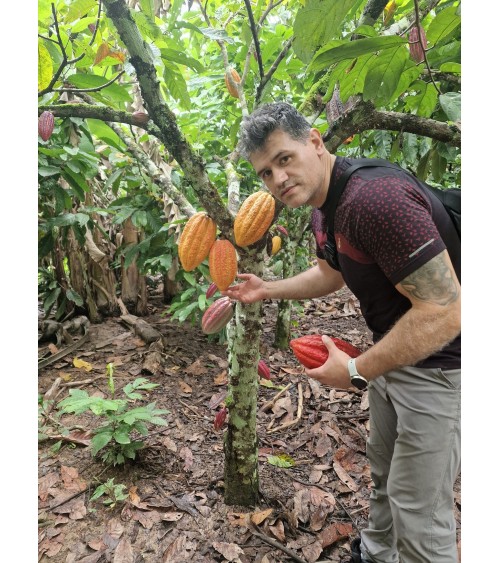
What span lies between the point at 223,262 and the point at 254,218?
176mm

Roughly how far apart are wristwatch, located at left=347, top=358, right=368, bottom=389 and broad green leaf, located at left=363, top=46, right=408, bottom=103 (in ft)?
2.23

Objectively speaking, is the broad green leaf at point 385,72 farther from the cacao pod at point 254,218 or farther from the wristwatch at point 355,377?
the wristwatch at point 355,377

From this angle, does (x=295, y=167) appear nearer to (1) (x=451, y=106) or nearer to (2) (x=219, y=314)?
(1) (x=451, y=106)

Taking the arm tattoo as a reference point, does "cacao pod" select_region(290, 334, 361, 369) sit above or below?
below

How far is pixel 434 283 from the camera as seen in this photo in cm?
91

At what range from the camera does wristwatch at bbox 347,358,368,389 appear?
3.44ft

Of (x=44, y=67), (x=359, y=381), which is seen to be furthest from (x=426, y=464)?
(x=44, y=67)

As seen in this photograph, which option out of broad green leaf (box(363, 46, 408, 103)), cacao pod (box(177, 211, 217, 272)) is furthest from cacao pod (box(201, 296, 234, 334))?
broad green leaf (box(363, 46, 408, 103))

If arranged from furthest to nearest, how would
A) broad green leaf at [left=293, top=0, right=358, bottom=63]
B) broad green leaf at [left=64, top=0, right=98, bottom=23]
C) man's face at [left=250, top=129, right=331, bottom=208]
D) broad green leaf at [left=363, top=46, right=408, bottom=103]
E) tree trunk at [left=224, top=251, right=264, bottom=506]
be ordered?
tree trunk at [left=224, top=251, right=264, bottom=506] → broad green leaf at [left=64, top=0, right=98, bottom=23] → man's face at [left=250, top=129, right=331, bottom=208] → broad green leaf at [left=363, top=46, right=408, bottom=103] → broad green leaf at [left=293, top=0, right=358, bottom=63]

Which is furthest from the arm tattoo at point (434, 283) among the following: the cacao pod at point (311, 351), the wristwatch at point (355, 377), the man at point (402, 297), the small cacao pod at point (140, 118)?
the small cacao pod at point (140, 118)

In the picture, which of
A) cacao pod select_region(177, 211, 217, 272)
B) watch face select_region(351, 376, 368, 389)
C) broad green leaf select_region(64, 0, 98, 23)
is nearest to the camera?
watch face select_region(351, 376, 368, 389)

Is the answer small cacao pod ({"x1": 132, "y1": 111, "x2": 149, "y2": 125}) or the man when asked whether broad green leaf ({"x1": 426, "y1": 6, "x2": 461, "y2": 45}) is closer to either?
the man

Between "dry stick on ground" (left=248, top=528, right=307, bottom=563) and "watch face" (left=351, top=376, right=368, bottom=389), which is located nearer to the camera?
"watch face" (left=351, top=376, right=368, bottom=389)

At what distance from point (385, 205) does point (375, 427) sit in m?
0.93
